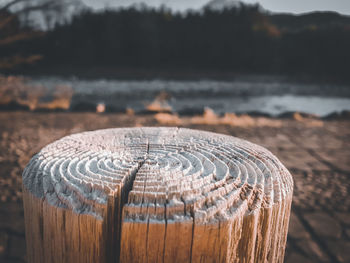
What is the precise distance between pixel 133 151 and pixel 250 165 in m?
0.55

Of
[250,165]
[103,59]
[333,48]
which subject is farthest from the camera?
[333,48]

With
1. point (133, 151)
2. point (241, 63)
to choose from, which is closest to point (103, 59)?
point (241, 63)

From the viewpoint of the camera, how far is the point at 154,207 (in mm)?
816

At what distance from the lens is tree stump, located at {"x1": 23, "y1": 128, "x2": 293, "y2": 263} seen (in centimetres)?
81

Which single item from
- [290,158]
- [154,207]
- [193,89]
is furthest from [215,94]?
[154,207]

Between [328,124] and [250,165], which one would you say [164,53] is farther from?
[250,165]

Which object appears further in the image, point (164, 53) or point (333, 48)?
point (333, 48)

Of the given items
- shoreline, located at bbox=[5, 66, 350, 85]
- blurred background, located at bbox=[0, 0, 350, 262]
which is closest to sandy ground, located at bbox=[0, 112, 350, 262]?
blurred background, located at bbox=[0, 0, 350, 262]

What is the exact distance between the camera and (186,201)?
2.76 ft

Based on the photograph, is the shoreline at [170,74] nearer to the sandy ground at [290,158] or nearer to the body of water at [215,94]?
the body of water at [215,94]

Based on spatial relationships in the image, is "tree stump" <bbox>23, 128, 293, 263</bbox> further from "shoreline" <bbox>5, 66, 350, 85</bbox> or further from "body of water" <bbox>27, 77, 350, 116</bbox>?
"shoreline" <bbox>5, 66, 350, 85</bbox>

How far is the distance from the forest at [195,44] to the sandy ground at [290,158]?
6.67 meters

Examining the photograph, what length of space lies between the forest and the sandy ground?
6.67 meters

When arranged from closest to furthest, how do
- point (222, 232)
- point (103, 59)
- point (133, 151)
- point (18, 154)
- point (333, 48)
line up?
1. point (222, 232)
2. point (133, 151)
3. point (18, 154)
4. point (103, 59)
5. point (333, 48)
